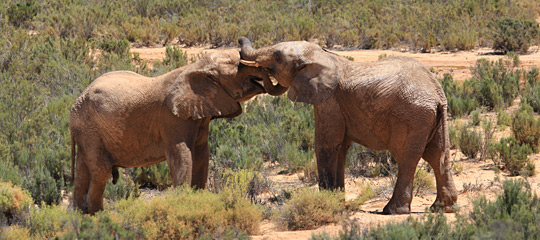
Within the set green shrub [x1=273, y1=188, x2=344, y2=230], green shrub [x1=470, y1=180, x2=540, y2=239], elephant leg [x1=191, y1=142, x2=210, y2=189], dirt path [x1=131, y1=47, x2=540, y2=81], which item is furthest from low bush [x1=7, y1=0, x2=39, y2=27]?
green shrub [x1=470, y1=180, x2=540, y2=239]

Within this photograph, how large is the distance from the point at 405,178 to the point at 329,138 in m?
0.93

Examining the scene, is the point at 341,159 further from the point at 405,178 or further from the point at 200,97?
the point at 200,97

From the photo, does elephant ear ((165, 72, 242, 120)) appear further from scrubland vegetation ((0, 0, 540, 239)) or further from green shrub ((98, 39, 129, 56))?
green shrub ((98, 39, 129, 56))

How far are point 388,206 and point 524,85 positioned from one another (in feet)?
30.3

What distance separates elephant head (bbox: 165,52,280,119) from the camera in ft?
26.3

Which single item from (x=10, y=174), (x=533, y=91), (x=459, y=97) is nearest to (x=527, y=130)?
(x=459, y=97)

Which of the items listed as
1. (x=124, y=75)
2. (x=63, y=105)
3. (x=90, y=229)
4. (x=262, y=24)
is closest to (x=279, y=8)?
(x=262, y=24)

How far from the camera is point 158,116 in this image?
823cm

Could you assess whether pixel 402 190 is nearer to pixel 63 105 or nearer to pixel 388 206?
pixel 388 206

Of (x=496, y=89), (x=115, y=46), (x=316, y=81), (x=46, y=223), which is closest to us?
(x=46, y=223)

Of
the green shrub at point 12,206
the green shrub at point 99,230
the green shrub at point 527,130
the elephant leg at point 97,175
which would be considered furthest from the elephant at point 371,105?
the green shrub at point 527,130

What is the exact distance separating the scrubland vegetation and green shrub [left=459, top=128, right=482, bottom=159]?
18 millimetres

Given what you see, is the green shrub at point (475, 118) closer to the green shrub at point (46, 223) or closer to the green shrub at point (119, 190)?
the green shrub at point (119, 190)

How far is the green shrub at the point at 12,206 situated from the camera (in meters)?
7.84
